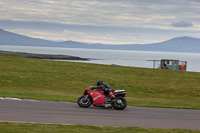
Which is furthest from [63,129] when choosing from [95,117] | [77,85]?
[77,85]

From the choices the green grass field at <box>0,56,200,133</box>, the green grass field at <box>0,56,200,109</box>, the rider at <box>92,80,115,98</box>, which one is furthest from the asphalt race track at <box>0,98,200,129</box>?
the green grass field at <box>0,56,200,109</box>

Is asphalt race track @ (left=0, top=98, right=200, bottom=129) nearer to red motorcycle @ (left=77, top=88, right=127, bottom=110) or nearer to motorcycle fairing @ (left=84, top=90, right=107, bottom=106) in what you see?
red motorcycle @ (left=77, top=88, right=127, bottom=110)

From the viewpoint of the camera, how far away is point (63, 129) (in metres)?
9.39

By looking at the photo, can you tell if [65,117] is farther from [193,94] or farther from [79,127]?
[193,94]

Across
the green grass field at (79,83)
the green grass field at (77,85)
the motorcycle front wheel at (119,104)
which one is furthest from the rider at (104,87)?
the green grass field at (79,83)

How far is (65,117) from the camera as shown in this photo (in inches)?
462

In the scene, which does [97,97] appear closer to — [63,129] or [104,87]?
[104,87]

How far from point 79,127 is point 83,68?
2852 cm

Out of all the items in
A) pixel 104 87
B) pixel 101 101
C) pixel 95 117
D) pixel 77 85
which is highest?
pixel 104 87

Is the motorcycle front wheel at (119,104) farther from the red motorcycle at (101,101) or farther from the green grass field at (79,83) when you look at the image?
the green grass field at (79,83)

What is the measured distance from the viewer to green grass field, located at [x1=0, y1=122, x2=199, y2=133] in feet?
29.5

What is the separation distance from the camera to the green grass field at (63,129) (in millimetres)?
8984

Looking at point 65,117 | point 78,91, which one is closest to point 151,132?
point 65,117

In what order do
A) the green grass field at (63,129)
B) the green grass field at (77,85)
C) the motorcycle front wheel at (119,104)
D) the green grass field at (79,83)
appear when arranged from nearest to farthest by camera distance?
the green grass field at (63,129)
the motorcycle front wheel at (119,104)
the green grass field at (77,85)
the green grass field at (79,83)
